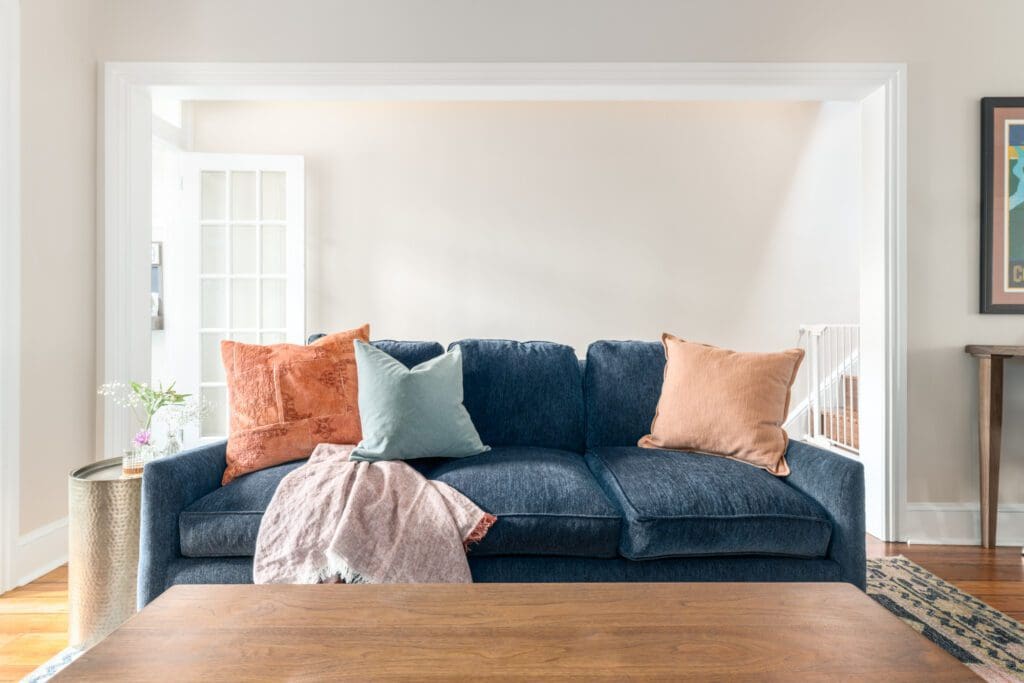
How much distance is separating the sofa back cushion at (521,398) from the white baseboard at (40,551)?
1853 mm

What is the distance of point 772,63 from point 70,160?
3.36m

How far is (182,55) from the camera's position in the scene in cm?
293

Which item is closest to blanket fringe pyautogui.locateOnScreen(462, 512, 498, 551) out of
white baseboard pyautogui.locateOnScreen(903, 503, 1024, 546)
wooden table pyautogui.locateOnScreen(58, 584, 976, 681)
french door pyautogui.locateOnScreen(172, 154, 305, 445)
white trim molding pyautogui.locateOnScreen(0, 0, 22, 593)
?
wooden table pyautogui.locateOnScreen(58, 584, 976, 681)

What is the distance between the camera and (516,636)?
3.28 ft

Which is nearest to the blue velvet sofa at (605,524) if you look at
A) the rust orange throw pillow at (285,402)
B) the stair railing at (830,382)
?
the rust orange throw pillow at (285,402)

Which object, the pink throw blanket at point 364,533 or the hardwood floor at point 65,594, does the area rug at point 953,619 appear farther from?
the pink throw blanket at point 364,533

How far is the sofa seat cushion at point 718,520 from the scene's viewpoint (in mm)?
1761

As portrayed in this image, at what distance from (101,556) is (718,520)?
1.90 m

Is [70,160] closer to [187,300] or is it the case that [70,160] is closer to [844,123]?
[187,300]

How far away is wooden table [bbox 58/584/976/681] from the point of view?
0.90 meters

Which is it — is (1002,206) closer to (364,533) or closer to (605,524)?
(605,524)

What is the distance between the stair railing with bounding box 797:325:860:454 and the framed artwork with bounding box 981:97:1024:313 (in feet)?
4.31

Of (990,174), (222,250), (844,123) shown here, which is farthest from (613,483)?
(844,123)

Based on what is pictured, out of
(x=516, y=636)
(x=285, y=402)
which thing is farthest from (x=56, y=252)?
(x=516, y=636)
